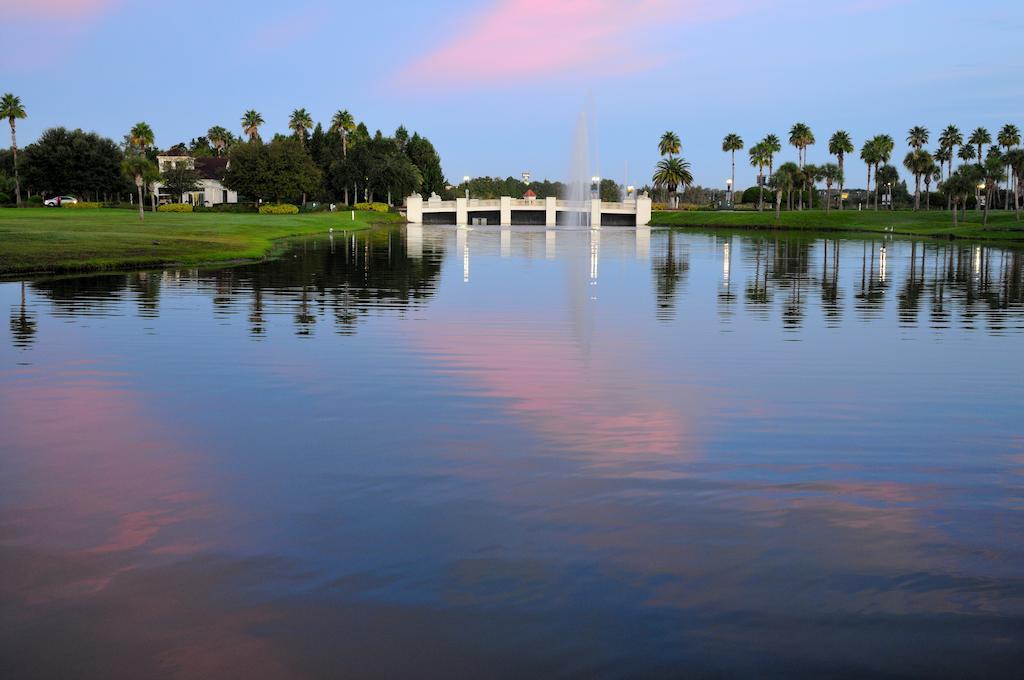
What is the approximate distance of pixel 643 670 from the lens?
22.1 feet

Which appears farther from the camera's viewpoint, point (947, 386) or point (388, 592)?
point (947, 386)

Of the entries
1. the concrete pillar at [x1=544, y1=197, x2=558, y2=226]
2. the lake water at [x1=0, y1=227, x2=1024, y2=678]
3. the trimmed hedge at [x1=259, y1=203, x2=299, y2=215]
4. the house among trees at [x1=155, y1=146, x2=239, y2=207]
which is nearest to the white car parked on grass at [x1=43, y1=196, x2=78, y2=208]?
the house among trees at [x1=155, y1=146, x2=239, y2=207]

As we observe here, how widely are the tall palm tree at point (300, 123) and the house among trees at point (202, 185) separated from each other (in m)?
12.7

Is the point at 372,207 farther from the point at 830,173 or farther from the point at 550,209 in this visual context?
the point at 830,173

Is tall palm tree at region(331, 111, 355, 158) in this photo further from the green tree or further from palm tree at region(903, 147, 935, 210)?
palm tree at region(903, 147, 935, 210)

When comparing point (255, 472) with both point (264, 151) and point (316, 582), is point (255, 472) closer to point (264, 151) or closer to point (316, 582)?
point (316, 582)

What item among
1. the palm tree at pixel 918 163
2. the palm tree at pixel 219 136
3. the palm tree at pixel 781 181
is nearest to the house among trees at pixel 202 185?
the palm tree at pixel 219 136

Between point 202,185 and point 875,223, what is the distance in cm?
9373

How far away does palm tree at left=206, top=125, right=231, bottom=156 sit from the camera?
18562 cm

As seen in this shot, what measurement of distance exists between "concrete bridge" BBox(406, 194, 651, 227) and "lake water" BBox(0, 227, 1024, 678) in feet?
354

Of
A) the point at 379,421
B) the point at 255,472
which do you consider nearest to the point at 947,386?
the point at 379,421

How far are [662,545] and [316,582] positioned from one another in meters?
3.21

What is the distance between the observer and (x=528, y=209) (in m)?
132

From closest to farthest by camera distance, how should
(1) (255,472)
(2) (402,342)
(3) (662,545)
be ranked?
(3) (662,545) < (1) (255,472) < (2) (402,342)
